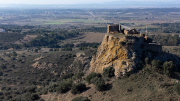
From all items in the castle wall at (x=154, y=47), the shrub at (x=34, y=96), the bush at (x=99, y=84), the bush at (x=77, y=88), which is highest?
the castle wall at (x=154, y=47)

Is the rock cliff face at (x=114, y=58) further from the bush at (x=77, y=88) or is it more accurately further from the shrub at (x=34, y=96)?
the shrub at (x=34, y=96)

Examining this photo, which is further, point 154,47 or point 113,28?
point 113,28

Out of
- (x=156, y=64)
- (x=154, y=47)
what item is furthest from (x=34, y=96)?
(x=154, y=47)

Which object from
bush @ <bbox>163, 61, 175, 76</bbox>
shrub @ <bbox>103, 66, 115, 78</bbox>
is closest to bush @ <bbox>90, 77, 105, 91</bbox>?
shrub @ <bbox>103, 66, 115, 78</bbox>

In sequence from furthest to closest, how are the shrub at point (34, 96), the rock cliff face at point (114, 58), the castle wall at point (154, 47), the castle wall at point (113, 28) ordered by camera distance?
the castle wall at point (113, 28) < the shrub at point (34, 96) < the castle wall at point (154, 47) < the rock cliff face at point (114, 58)

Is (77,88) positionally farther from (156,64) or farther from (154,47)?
(154,47)

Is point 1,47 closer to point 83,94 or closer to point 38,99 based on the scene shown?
point 38,99

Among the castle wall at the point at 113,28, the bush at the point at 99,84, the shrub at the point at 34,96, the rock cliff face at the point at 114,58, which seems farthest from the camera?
the castle wall at the point at 113,28

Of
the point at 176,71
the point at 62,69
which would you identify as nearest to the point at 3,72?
the point at 62,69

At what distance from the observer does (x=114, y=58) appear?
21984 mm

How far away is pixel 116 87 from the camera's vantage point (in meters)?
19.9

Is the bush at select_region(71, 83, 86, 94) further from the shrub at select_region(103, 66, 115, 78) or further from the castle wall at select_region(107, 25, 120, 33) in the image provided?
the castle wall at select_region(107, 25, 120, 33)

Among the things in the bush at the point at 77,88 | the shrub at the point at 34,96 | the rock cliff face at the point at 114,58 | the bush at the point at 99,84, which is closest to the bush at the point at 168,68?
the rock cliff face at the point at 114,58

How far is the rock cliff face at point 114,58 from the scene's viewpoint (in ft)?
68.0
